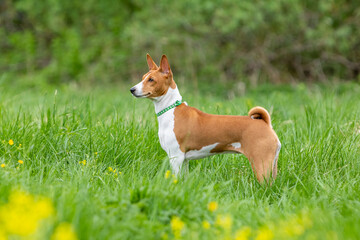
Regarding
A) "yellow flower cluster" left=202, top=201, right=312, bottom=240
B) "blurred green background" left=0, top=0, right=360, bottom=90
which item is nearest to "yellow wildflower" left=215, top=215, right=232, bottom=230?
"yellow flower cluster" left=202, top=201, right=312, bottom=240

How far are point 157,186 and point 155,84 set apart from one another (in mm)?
1098

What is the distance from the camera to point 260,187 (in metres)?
3.45

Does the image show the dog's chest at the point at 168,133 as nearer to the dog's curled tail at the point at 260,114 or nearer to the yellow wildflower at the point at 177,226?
the dog's curled tail at the point at 260,114

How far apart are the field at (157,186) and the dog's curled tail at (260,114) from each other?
0.55m

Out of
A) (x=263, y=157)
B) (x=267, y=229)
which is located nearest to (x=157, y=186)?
(x=267, y=229)

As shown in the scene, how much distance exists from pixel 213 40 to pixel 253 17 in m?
2.03

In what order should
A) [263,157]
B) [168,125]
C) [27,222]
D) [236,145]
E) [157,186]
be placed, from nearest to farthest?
[27,222], [157,186], [263,157], [236,145], [168,125]

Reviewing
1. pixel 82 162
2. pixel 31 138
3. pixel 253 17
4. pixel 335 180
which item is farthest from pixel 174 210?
pixel 253 17

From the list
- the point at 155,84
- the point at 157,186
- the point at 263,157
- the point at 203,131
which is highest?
A: the point at 155,84

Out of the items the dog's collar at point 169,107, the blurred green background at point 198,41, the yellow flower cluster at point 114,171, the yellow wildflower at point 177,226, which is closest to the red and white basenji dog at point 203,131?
the dog's collar at point 169,107

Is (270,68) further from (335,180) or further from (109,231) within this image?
(109,231)

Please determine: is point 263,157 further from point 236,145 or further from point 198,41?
point 198,41

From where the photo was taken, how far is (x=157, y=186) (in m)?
2.76

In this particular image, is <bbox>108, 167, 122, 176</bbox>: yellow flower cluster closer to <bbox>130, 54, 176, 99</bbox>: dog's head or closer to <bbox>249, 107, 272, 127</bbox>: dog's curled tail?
<bbox>130, 54, 176, 99</bbox>: dog's head
